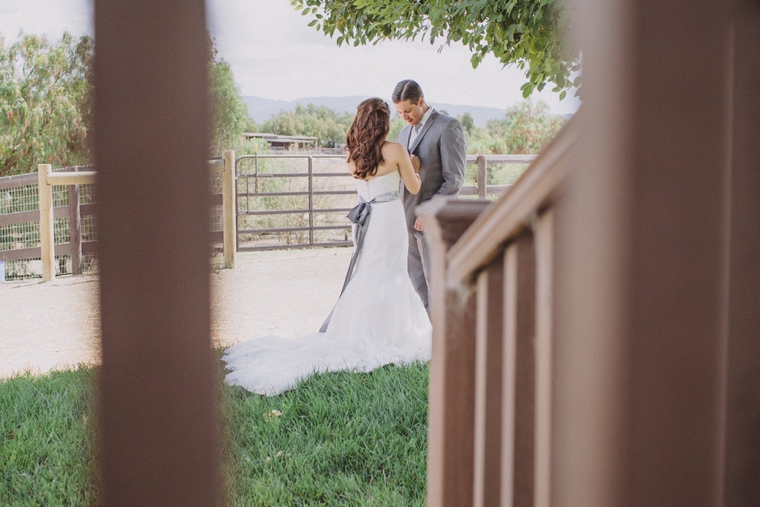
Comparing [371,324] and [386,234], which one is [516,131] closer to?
[386,234]

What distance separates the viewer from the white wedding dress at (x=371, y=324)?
3768 mm


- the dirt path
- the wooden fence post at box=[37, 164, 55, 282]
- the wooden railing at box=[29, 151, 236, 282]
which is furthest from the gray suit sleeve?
the wooden fence post at box=[37, 164, 55, 282]

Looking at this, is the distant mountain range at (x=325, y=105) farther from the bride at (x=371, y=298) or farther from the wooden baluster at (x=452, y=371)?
the wooden baluster at (x=452, y=371)

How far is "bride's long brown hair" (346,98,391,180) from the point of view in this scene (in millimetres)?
4004

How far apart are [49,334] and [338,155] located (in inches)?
253

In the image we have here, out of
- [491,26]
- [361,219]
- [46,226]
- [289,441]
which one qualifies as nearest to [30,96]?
[46,226]

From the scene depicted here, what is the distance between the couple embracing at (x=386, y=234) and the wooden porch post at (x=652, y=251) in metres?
3.21

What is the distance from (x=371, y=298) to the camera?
4.25 m

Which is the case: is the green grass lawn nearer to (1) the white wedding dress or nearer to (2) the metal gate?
(1) the white wedding dress

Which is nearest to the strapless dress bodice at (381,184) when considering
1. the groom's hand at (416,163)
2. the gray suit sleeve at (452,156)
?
the groom's hand at (416,163)

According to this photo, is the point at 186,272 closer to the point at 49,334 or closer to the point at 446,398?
the point at 446,398

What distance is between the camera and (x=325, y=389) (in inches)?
129

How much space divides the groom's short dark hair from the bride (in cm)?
25

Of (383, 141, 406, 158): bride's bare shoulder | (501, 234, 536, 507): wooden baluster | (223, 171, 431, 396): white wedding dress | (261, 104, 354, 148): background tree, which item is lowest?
(223, 171, 431, 396): white wedding dress
